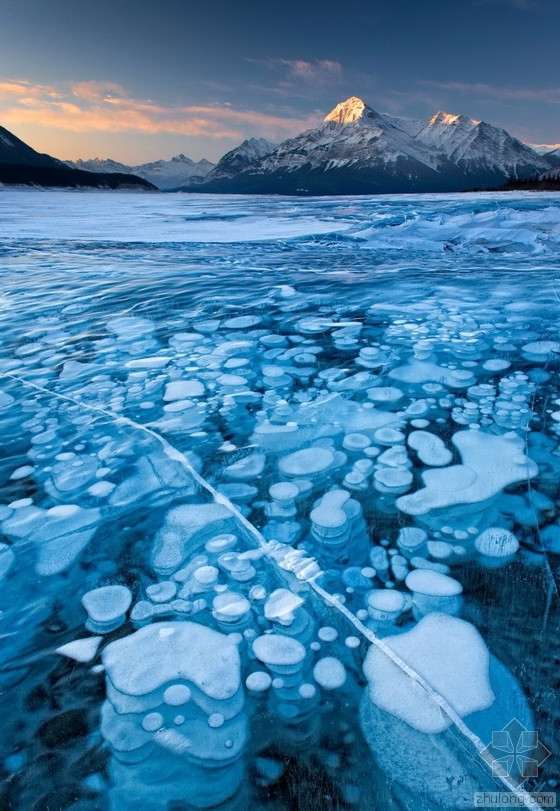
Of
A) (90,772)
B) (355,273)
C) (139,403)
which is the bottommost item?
(90,772)

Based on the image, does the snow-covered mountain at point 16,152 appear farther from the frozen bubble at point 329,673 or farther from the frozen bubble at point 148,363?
the frozen bubble at point 329,673

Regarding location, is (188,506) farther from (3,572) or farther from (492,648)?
(492,648)

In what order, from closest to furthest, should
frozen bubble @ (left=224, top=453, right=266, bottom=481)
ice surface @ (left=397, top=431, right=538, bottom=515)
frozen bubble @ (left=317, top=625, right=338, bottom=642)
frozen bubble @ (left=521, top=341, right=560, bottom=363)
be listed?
frozen bubble @ (left=317, top=625, right=338, bottom=642), ice surface @ (left=397, top=431, right=538, bottom=515), frozen bubble @ (left=224, top=453, right=266, bottom=481), frozen bubble @ (left=521, top=341, right=560, bottom=363)

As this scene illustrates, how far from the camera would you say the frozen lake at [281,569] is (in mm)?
879

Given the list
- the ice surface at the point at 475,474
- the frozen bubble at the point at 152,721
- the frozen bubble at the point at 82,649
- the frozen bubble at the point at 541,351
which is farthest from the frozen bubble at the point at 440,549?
the frozen bubble at the point at 541,351

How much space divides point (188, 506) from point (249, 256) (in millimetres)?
5394

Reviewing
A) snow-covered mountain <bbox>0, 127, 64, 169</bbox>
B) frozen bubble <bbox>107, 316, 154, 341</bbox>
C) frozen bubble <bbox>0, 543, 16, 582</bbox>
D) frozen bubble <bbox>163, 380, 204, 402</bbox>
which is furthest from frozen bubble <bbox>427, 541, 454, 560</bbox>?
snow-covered mountain <bbox>0, 127, 64, 169</bbox>

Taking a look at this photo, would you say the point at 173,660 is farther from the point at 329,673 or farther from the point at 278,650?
the point at 329,673

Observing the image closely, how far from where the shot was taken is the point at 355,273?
16.6 feet

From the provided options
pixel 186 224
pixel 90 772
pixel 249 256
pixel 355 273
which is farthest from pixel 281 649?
pixel 186 224

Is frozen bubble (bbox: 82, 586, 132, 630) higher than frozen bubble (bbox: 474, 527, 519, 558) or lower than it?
lower

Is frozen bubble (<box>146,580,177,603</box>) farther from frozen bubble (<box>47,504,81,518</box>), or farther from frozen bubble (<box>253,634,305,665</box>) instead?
frozen bubble (<box>47,504,81,518</box>)

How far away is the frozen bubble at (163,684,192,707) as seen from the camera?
3.18ft

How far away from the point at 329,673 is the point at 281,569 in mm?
312
